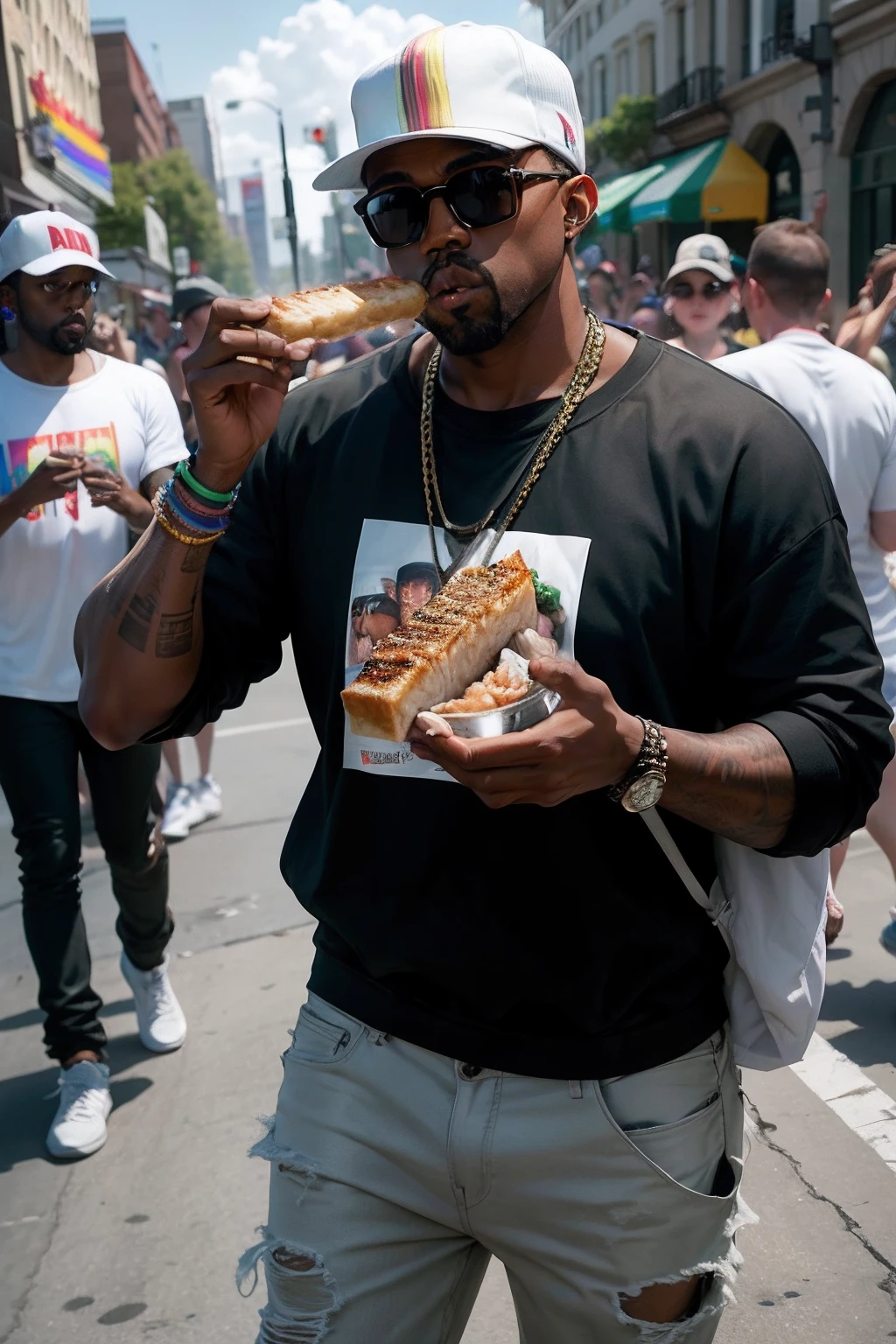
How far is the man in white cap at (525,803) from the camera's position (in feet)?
6.23

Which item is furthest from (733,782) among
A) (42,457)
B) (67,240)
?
(67,240)

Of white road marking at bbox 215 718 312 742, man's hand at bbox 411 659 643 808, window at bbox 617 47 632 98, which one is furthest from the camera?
window at bbox 617 47 632 98

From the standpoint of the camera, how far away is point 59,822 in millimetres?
4219

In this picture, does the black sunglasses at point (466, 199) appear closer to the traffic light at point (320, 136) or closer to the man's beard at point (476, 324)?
the man's beard at point (476, 324)

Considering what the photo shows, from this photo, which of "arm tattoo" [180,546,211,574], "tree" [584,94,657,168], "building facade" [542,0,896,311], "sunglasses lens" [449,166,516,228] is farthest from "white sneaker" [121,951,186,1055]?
"tree" [584,94,657,168]

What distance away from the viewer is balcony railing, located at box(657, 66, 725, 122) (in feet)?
104

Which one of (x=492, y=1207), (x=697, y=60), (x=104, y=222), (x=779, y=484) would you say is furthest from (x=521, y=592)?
(x=104, y=222)

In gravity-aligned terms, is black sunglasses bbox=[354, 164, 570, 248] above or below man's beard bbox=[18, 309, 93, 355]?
above

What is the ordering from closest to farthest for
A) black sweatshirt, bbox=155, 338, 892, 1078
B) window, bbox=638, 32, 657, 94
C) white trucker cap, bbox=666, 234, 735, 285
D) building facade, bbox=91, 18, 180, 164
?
black sweatshirt, bbox=155, 338, 892, 1078, white trucker cap, bbox=666, 234, 735, 285, window, bbox=638, 32, 657, 94, building facade, bbox=91, 18, 180, 164

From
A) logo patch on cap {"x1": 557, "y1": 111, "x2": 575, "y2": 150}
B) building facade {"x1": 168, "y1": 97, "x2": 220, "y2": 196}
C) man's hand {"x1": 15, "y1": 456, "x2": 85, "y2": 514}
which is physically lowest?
man's hand {"x1": 15, "y1": 456, "x2": 85, "y2": 514}

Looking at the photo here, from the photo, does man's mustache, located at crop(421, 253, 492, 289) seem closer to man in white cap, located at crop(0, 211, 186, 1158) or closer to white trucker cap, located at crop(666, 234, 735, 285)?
man in white cap, located at crop(0, 211, 186, 1158)

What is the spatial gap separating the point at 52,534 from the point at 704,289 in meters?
4.37

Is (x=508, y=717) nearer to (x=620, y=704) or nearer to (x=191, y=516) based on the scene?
(x=620, y=704)

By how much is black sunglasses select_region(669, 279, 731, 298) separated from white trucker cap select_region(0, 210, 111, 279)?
3871 mm
